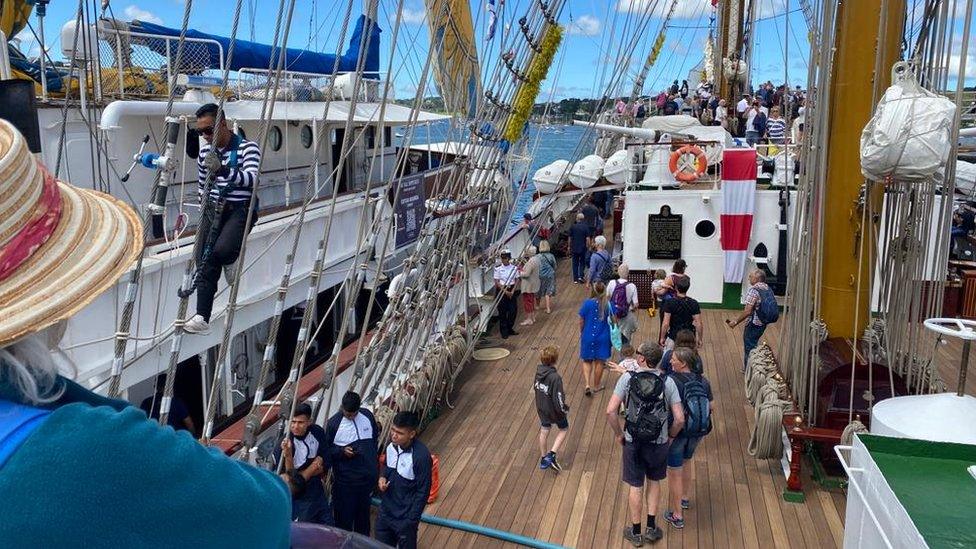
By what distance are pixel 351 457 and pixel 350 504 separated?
31cm

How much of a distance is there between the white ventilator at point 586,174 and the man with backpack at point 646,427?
9.62m

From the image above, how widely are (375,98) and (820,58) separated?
8785 millimetres

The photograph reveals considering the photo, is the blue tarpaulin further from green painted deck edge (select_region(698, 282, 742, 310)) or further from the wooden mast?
green painted deck edge (select_region(698, 282, 742, 310))

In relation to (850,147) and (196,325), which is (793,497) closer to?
(850,147)

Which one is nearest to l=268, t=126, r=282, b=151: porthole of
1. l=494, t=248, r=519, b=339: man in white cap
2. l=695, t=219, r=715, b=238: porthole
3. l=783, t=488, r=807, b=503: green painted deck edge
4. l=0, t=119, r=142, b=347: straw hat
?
l=494, t=248, r=519, b=339: man in white cap

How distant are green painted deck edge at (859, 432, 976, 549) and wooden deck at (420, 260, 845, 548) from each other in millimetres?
2693

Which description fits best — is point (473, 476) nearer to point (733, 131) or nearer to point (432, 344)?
point (432, 344)

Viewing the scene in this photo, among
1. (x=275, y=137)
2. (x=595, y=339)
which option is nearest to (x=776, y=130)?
(x=275, y=137)

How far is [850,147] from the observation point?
587cm

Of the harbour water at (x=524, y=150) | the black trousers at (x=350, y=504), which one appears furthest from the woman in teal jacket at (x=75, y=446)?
the harbour water at (x=524, y=150)

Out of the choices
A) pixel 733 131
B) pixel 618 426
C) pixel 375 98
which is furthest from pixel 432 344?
pixel 733 131

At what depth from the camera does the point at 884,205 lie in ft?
20.6

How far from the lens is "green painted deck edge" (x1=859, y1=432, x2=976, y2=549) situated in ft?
7.36

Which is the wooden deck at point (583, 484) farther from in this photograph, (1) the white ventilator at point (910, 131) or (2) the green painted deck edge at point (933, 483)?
(2) the green painted deck edge at point (933, 483)
